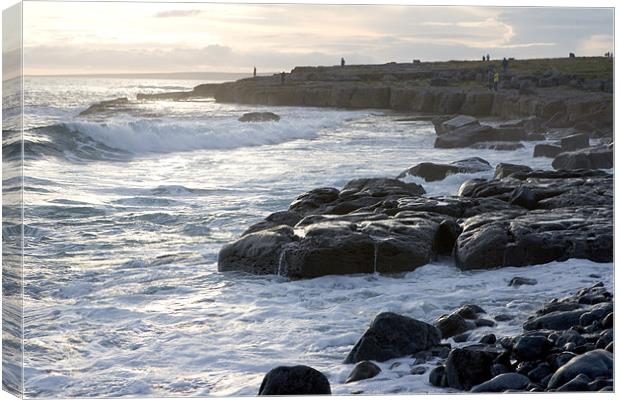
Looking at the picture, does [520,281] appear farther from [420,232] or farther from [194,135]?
[194,135]

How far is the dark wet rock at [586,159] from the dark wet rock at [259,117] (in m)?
3.43

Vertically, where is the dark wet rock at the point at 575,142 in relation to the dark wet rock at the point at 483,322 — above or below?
above

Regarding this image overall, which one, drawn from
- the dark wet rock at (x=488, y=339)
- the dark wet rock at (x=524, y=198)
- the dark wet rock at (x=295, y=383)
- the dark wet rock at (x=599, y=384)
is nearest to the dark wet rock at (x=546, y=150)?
the dark wet rock at (x=524, y=198)

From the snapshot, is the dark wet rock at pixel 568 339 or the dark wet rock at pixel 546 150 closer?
the dark wet rock at pixel 568 339

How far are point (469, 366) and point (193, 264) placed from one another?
2812 millimetres

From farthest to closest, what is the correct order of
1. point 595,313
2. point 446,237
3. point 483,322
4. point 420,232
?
point 446,237 → point 420,232 → point 483,322 → point 595,313

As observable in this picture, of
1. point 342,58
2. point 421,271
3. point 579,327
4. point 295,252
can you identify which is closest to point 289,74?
point 342,58

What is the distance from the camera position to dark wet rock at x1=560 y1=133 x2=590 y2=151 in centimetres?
1030

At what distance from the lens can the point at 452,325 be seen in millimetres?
5992

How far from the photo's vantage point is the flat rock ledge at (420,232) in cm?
733

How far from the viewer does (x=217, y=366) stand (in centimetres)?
555

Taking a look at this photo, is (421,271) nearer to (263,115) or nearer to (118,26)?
(263,115)

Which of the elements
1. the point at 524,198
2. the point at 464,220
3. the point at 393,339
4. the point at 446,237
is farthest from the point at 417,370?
the point at 524,198

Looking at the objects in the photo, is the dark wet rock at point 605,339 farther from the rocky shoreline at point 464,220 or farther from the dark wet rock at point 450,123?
the dark wet rock at point 450,123
